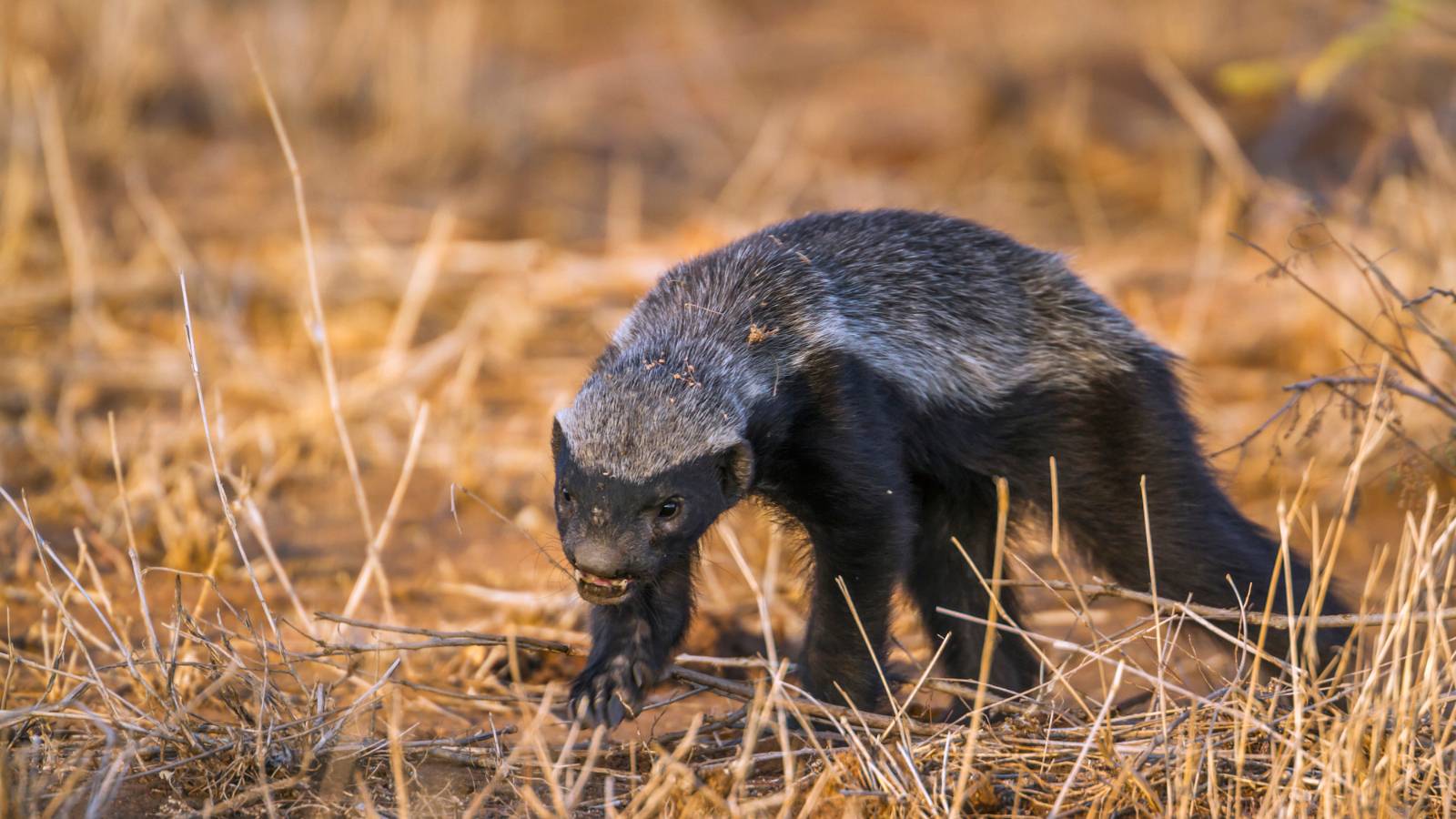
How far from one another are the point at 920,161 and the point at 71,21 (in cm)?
647

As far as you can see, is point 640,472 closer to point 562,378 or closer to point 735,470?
point 735,470

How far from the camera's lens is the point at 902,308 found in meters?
4.57

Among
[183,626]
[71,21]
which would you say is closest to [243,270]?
[71,21]

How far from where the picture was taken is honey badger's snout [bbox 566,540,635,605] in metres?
3.74

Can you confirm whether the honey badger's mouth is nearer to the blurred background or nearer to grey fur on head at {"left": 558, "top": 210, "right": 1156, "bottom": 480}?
grey fur on head at {"left": 558, "top": 210, "right": 1156, "bottom": 480}

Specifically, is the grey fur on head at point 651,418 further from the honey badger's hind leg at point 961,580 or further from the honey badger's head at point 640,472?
the honey badger's hind leg at point 961,580

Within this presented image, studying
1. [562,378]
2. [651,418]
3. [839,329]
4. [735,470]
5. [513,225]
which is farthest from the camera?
[513,225]

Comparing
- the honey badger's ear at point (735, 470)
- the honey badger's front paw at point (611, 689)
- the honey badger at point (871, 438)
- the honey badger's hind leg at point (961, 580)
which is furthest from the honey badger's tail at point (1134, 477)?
the honey badger's front paw at point (611, 689)

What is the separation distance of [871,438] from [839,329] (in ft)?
1.20

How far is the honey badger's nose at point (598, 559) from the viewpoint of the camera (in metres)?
3.74

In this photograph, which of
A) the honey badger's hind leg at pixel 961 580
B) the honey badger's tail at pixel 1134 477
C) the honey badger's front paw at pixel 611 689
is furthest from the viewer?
the honey badger's hind leg at pixel 961 580

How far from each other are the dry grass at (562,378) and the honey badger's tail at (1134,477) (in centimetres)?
24

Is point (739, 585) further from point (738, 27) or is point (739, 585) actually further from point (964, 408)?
point (738, 27)

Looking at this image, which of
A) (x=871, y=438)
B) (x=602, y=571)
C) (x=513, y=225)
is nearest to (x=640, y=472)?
(x=602, y=571)
